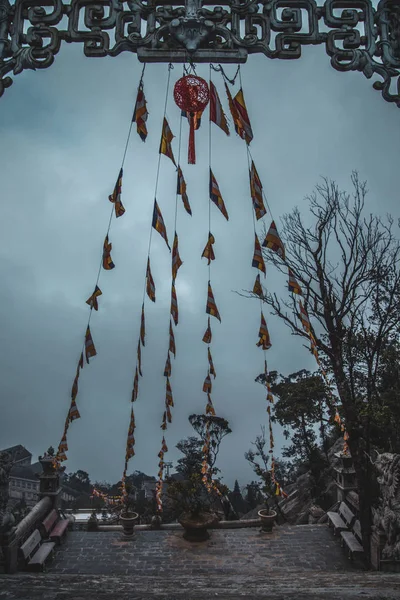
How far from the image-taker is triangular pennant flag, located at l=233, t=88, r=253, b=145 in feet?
20.5

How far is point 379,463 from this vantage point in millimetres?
8188

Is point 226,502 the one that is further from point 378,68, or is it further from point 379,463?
point 378,68

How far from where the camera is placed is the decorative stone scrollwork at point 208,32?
5125 mm

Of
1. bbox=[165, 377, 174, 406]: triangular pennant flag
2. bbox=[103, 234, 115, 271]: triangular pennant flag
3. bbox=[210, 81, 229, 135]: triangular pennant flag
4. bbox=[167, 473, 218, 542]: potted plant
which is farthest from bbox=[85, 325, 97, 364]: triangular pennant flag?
bbox=[167, 473, 218, 542]: potted plant

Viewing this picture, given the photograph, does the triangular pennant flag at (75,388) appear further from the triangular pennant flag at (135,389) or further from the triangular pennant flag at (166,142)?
the triangular pennant flag at (166,142)

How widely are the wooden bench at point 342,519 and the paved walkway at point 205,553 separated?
0.29m

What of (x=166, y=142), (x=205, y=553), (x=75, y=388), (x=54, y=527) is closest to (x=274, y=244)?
(x=166, y=142)

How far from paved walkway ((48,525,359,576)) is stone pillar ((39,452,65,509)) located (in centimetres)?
103

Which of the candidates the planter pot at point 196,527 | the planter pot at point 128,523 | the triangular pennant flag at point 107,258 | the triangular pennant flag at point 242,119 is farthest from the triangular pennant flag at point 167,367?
the triangular pennant flag at point 242,119

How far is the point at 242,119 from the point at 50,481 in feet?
33.0

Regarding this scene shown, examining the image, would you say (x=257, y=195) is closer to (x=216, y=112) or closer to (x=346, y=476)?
(x=216, y=112)

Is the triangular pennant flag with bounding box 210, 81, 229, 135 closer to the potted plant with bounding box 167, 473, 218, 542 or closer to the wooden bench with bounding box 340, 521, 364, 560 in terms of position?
the wooden bench with bounding box 340, 521, 364, 560

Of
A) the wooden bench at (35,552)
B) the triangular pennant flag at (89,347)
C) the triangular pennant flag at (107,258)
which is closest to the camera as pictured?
the triangular pennant flag at (107,258)

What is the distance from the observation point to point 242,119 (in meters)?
6.25
